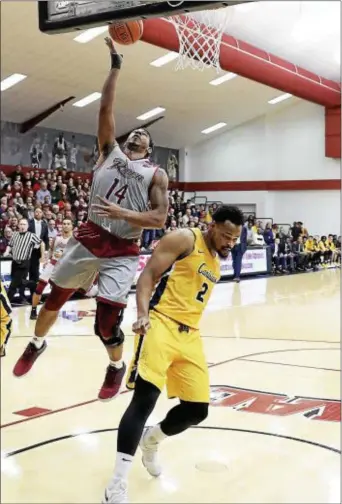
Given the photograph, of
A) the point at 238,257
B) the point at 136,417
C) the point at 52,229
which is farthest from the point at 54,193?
the point at 136,417

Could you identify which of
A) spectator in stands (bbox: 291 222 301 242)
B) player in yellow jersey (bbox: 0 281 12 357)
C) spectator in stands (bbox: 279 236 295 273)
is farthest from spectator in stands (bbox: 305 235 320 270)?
player in yellow jersey (bbox: 0 281 12 357)

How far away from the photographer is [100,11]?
2.92 m


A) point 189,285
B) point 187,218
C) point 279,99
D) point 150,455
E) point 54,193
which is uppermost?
point 279,99

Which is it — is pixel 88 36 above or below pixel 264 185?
above

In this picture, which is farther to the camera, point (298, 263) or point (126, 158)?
point (298, 263)

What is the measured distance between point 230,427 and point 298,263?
50.7 ft

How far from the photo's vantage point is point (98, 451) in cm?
384

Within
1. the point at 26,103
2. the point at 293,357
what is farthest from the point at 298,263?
the point at 293,357

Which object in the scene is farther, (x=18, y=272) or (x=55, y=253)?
(x=18, y=272)

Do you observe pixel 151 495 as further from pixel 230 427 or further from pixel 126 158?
pixel 126 158

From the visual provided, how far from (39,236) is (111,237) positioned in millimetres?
4463

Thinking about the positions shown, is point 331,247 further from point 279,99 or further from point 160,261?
point 160,261

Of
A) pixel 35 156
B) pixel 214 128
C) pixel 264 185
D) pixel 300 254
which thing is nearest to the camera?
pixel 35 156

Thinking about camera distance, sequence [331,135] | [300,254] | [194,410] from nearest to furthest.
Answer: [194,410] → [300,254] → [331,135]
